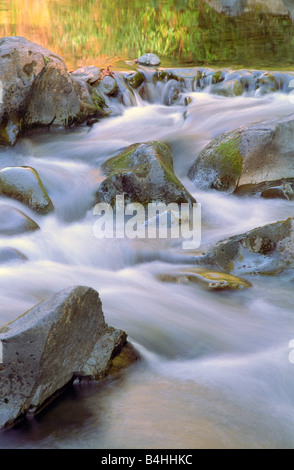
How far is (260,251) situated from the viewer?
444 cm

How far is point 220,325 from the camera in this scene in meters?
3.75

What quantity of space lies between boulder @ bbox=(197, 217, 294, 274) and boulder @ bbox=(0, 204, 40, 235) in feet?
5.86

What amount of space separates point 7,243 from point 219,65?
6.83 meters

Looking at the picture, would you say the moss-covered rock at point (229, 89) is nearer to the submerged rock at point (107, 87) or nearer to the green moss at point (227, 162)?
the submerged rock at point (107, 87)

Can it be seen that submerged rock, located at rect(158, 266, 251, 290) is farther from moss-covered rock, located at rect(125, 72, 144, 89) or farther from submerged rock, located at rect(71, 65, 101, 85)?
moss-covered rock, located at rect(125, 72, 144, 89)

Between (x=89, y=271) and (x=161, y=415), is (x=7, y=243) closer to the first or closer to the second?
(x=89, y=271)

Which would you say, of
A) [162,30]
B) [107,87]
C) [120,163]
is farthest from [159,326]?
[162,30]

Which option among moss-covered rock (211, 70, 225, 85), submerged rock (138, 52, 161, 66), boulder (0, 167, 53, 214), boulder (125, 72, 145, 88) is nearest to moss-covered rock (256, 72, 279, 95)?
moss-covered rock (211, 70, 225, 85)

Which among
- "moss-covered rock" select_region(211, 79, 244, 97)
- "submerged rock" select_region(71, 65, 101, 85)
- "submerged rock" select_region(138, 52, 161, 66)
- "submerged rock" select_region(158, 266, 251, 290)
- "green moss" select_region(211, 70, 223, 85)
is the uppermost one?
"submerged rock" select_region(71, 65, 101, 85)

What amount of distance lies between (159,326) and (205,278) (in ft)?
2.38

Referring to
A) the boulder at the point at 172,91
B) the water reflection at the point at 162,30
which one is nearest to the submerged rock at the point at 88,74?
the boulder at the point at 172,91

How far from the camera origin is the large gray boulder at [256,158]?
5.99 meters

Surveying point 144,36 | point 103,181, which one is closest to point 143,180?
point 103,181

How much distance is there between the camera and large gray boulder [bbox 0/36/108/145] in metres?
6.95
